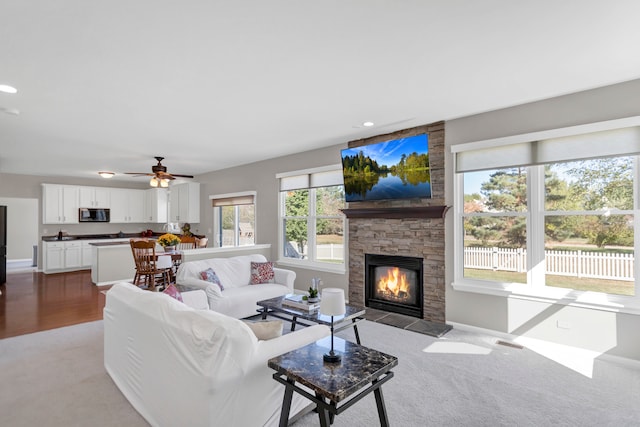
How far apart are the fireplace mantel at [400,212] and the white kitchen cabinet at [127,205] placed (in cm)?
764

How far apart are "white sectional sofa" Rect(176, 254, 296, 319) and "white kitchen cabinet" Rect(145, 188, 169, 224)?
5.73 meters

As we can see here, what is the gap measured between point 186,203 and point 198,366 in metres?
7.36

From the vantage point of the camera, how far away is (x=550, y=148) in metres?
3.53

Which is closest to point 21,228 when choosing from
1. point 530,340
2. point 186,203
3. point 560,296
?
point 186,203

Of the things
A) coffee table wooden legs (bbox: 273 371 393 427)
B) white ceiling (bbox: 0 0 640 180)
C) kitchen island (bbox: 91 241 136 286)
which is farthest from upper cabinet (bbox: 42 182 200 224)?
coffee table wooden legs (bbox: 273 371 393 427)

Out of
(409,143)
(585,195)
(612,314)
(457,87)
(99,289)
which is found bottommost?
(99,289)

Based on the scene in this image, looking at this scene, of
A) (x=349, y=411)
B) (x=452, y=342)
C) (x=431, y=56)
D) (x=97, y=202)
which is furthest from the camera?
(x=97, y=202)

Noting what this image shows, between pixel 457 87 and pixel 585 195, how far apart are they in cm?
178

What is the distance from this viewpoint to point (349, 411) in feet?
7.87

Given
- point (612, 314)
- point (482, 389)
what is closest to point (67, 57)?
point (482, 389)

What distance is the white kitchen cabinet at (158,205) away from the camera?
9.77 metres

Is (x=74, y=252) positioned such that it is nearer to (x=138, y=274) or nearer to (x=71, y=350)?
(x=138, y=274)

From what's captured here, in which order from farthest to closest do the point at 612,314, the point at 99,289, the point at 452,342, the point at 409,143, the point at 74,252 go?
the point at 74,252, the point at 99,289, the point at 409,143, the point at 452,342, the point at 612,314

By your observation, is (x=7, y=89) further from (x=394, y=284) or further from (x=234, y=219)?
(x=234, y=219)
